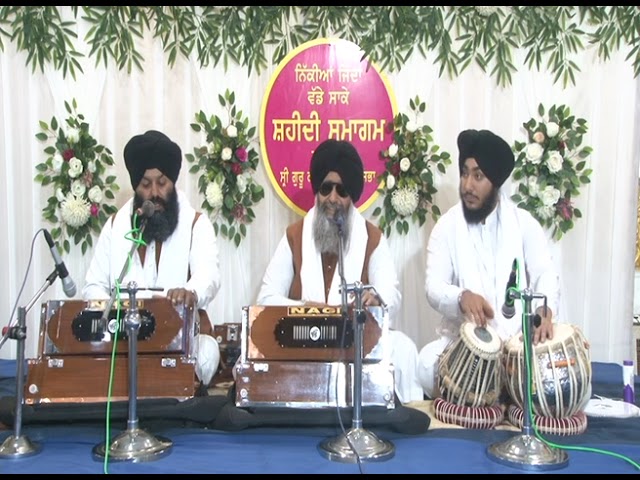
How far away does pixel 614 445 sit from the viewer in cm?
304

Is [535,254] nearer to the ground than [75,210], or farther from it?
nearer to the ground

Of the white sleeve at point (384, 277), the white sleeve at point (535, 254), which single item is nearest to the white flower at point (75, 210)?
the white sleeve at point (384, 277)

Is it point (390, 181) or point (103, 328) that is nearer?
point (103, 328)

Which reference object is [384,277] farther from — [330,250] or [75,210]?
[75,210]

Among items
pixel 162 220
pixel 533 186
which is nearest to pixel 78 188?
pixel 162 220

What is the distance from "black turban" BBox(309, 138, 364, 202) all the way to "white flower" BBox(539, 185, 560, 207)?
4.23 feet

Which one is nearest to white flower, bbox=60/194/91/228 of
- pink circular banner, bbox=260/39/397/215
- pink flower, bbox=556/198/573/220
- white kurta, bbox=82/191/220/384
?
white kurta, bbox=82/191/220/384

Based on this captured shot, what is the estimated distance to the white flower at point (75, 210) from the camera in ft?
15.3

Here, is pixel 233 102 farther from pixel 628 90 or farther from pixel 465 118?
pixel 628 90

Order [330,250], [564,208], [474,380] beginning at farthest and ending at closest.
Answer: [564,208] < [330,250] < [474,380]

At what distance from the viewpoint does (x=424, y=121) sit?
16.0ft

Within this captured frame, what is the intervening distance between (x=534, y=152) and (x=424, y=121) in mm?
762

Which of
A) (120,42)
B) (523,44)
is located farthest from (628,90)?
(120,42)

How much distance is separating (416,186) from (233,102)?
136 cm
